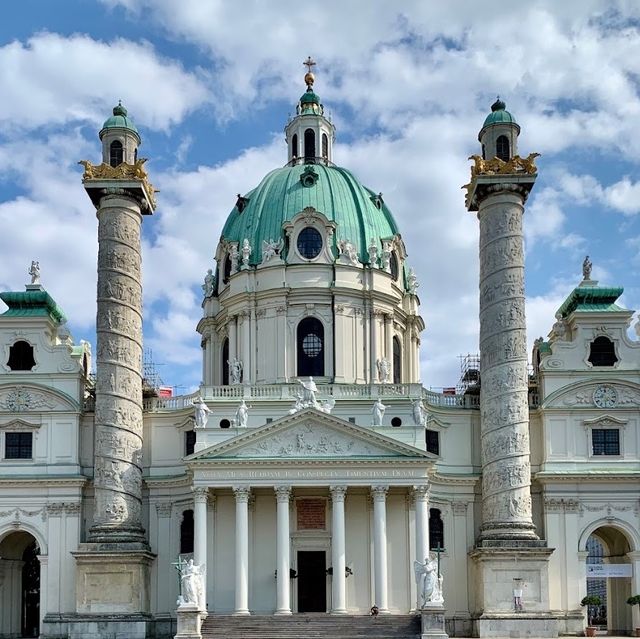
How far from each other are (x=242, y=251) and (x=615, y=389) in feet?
67.4

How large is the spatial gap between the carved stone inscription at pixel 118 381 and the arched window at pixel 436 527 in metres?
13.5

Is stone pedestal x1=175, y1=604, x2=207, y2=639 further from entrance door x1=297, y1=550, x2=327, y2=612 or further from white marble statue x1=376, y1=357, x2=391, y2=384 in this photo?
white marble statue x1=376, y1=357, x2=391, y2=384

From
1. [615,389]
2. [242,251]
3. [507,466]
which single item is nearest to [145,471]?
[242,251]

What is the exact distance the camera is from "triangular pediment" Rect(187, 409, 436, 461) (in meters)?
53.8

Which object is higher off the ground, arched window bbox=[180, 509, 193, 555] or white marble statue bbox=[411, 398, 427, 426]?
white marble statue bbox=[411, 398, 427, 426]

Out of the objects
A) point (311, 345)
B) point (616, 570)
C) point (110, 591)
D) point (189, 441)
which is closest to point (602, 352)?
point (616, 570)

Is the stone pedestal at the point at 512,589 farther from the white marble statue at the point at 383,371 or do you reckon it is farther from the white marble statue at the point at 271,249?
the white marble statue at the point at 271,249

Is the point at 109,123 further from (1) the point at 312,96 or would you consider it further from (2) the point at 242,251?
(1) the point at 312,96

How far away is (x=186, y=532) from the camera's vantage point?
58.0 metres

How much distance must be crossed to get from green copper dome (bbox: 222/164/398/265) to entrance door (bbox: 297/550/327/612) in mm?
16493

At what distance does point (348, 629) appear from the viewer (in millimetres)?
50188

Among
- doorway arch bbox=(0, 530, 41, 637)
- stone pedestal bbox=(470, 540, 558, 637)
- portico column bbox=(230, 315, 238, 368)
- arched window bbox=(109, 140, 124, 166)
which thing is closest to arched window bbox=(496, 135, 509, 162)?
portico column bbox=(230, 315, 238, 368)

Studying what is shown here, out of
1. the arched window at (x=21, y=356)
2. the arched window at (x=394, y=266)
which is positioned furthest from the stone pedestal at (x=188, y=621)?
the arched window at (x=394, y=266)

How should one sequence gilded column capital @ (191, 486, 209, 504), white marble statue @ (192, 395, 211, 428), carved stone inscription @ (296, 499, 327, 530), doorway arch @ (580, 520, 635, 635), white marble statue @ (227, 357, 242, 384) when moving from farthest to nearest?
white marble statue @ (227, 357, 242, 384)
carved stone inscription @ (296, 499, 327, 530)
doorway arch @ (580, 520, 635, 635)
white marble statue @ (192, 395, 211, 428)
gilded column capital @ (191, 486, 209, 504)
